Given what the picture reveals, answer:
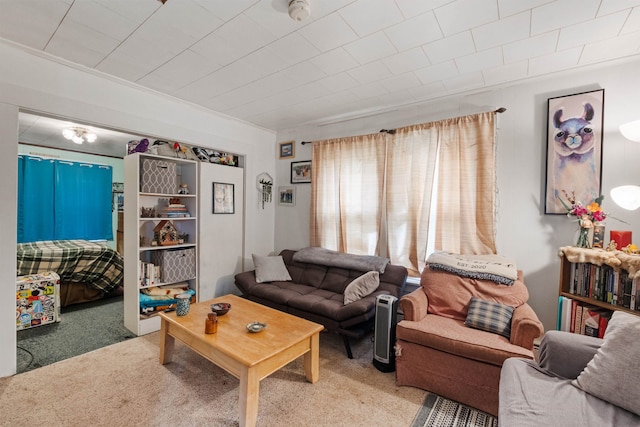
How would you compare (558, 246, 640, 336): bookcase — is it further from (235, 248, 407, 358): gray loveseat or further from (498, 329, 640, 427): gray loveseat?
(235, 248, 407, 358): gray loveseat

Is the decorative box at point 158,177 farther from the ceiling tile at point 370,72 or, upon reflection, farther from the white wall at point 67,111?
the ceiling tile at point 370,72

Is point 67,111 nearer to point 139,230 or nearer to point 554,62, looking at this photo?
point 139,230

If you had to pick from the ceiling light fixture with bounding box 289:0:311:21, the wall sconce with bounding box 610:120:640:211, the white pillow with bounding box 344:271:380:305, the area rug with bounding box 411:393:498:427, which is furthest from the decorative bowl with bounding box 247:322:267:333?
the wall sconce with bounding box 610:120:640:211

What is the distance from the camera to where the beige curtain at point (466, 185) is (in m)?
2.74

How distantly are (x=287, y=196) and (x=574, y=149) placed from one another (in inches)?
131

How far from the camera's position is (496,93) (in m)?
2.76

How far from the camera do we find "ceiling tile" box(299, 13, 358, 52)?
1.81 meters

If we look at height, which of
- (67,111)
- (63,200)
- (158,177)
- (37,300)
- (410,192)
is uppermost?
(67,111)

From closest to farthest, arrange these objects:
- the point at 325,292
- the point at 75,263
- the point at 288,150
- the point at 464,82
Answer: the point at 464,82, the point at 325,292, the point at 75,263, the point at 288,150

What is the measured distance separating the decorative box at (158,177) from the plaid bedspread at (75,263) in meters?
1.63

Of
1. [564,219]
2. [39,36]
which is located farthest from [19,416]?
[564,219]

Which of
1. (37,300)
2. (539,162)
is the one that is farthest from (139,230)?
(539,162)

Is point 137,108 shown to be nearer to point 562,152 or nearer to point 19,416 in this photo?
point 19,416

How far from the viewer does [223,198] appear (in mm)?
3748
